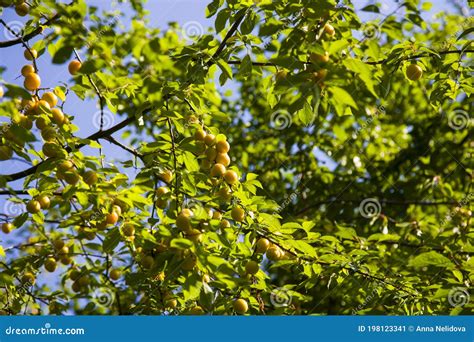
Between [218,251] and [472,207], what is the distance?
3.41 metres

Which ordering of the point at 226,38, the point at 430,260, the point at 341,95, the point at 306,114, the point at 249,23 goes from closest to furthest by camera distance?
the point at 341,95 → the point at 306,114 → the point at 430,260 → the point at 249,23 → the point at 226,38

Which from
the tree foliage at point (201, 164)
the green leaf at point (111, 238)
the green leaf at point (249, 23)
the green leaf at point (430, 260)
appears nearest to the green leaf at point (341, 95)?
the tree foliage at point (201, 164)

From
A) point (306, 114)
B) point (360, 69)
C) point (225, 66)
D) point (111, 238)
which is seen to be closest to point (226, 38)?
point (225, 66)

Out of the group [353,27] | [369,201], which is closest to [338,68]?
[353,27]

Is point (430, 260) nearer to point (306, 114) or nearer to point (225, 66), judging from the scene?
point (306, 114)

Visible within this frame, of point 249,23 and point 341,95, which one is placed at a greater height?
point 249,23

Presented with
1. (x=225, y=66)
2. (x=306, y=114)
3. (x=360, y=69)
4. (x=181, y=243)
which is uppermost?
(x=225, y=66)


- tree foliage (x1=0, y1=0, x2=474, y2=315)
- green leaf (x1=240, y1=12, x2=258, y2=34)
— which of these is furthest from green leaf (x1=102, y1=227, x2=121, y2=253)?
green leaf (x1=240, y1=12, x2=258, y2=34)

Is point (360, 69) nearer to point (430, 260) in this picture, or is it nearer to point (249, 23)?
point (249, 23)

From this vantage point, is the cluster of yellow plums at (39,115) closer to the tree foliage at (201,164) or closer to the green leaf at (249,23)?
the tree foliage at (201,164)

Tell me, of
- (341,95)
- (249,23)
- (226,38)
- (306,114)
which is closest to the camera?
(341,95)

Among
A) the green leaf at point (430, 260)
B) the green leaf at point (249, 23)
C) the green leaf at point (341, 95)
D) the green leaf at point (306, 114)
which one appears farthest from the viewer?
the green leaf at point (249, 23)

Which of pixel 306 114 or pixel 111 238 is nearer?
pixel 306 114

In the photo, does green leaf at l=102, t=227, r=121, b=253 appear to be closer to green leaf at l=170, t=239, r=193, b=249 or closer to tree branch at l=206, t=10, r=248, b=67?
green leaf at l=170, t=239, r=193, b=249
